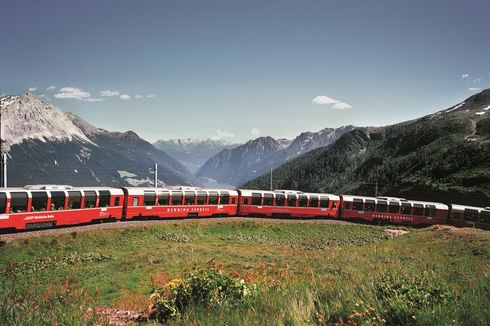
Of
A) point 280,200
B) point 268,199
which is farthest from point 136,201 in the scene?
point 280,200

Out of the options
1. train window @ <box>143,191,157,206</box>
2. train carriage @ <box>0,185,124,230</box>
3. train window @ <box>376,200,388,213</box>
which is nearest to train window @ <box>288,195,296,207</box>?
train window @ <box>376,200,388,213</box>

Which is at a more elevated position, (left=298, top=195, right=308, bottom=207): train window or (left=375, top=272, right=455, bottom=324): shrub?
(left=375, top=272, right=455, bottom=324): shrub

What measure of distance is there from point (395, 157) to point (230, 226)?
503ft

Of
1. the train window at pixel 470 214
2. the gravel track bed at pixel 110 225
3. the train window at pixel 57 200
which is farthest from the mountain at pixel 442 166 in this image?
the train window at pixel 57 200

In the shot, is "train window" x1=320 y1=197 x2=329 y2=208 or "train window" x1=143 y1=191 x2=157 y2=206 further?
"train window" x1=320 y1=197 x2=329 y2=208

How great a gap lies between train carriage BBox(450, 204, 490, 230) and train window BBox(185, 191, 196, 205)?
125ft

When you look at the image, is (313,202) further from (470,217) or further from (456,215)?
(470,217)

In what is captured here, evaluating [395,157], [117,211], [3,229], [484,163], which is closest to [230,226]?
[117,211]

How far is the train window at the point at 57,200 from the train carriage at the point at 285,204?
22.4m

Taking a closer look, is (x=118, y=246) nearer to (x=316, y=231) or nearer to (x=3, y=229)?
(x=3, y=229)

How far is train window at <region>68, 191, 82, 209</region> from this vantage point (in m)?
36.7

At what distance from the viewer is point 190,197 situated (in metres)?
47.0

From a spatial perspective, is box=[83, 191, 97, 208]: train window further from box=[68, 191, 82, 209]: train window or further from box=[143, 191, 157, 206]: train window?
box=[143, 191, 157, 206]: train window

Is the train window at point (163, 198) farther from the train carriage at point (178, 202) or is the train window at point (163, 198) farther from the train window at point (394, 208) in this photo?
the train window at point (394, 208)
